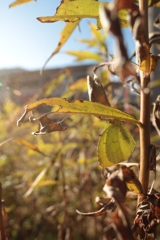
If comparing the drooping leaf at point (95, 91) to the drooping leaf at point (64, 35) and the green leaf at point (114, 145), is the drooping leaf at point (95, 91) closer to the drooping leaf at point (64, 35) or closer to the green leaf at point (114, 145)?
the green leaf at point (114, 145)

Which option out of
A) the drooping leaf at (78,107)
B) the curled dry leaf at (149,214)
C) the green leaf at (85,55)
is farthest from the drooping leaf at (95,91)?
the green leaf at (85,55)

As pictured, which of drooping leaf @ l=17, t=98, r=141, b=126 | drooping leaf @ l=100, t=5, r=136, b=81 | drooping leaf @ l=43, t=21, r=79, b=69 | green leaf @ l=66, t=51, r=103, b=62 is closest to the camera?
drooping leaf @ l=100, t=5, r=136, b=81

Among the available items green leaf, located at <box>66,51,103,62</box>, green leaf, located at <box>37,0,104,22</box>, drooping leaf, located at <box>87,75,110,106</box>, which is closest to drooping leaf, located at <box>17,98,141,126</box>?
drooping leaf, located at <box>87,75,110,106</box>

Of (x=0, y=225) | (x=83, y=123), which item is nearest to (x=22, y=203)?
(x=83, y=123)

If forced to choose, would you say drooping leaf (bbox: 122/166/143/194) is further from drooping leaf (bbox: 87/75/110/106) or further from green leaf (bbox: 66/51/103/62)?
green leaf (bbox: 66/51/103/62)

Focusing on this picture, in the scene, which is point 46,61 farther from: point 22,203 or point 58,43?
point 22,203

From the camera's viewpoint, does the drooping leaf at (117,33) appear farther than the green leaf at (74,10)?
No
